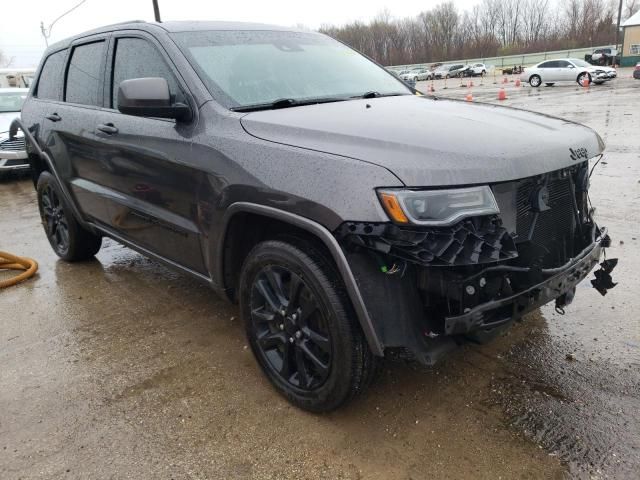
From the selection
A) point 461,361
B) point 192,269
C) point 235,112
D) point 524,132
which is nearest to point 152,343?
point 192,269

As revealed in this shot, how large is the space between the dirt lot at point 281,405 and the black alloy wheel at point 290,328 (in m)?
0.22

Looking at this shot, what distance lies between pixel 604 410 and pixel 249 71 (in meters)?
2.56

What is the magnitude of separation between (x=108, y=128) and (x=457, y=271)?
2.56m

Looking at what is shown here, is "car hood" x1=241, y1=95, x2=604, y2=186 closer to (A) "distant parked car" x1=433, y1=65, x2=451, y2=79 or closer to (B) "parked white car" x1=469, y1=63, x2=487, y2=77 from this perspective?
(B) "parked white car" x1=469, y1=63, x2=487, y2=77

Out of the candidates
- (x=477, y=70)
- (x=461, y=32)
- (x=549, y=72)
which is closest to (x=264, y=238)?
(x=549, y=72)

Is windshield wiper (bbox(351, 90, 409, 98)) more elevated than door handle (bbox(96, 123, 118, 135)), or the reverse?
windshield wiper (bbox(351, 90, 409, 98))

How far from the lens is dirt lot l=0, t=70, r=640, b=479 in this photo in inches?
90.2

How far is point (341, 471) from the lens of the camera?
7.36ft

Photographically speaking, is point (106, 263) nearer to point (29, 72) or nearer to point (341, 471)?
point (341, 471)

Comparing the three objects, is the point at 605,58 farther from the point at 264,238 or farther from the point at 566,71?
the point at 264,238

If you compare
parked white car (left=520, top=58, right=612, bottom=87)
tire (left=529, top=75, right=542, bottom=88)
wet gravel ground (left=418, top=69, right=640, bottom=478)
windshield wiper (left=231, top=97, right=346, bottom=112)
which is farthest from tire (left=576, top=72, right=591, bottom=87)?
windshield wiper (left=231, top=97, right=346, bottom=112)

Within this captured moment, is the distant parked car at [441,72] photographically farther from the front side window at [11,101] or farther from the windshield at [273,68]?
the windshield at [273,68]

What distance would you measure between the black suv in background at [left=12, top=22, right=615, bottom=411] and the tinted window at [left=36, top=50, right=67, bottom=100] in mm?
963

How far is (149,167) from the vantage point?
10.4 ft
